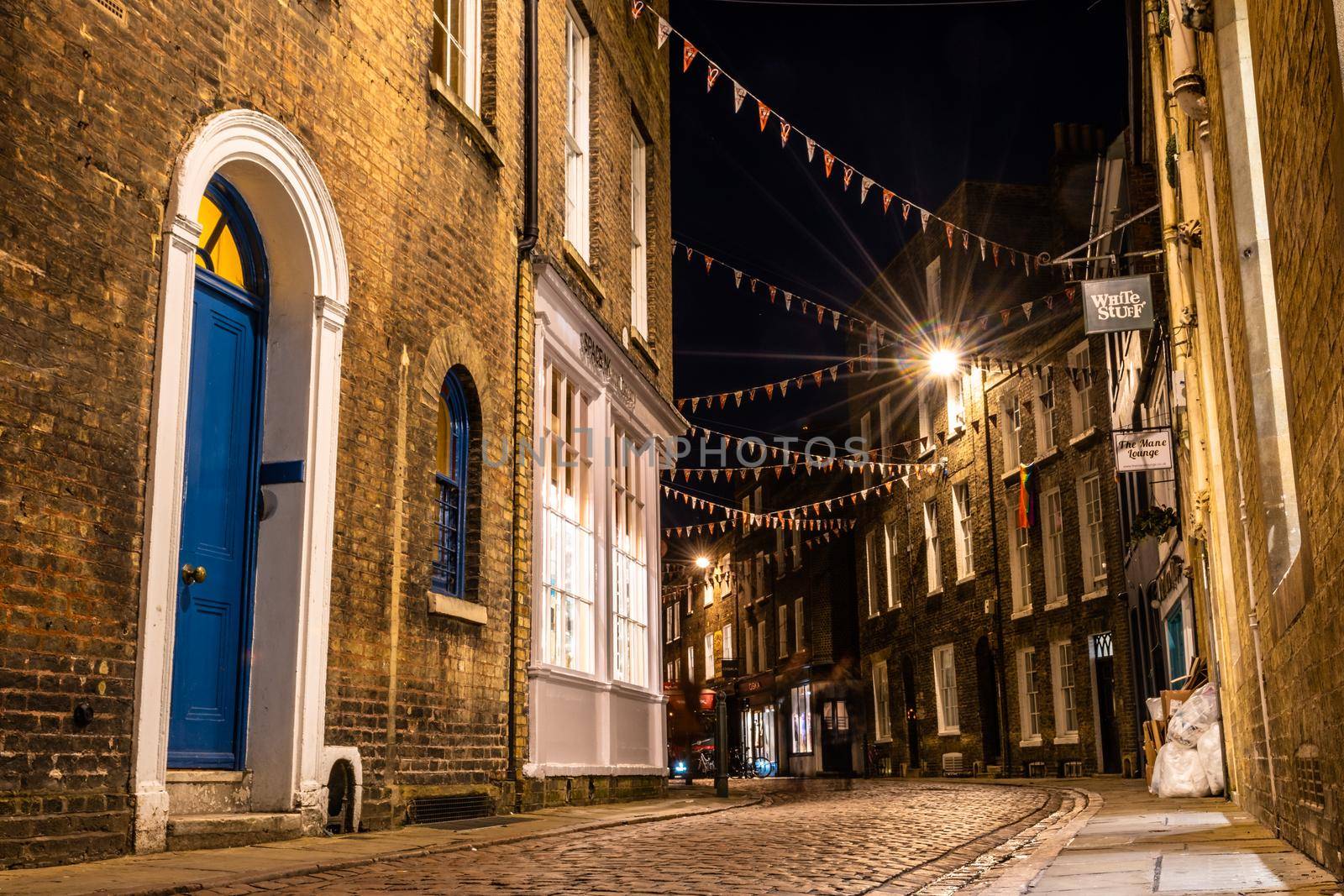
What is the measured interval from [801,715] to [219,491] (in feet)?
110

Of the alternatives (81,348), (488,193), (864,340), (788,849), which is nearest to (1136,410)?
(488,193)

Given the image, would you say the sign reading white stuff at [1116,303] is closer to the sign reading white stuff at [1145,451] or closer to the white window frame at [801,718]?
the sign reading white stuff at [1145,451]

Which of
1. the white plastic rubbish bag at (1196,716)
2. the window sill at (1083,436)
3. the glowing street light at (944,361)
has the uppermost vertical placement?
the glowing street light at (944,361)

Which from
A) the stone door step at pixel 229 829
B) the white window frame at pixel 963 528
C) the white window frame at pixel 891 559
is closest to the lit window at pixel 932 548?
the white window frame at pixel 963 528

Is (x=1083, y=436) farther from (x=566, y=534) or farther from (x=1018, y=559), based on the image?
(x=566, y=534)

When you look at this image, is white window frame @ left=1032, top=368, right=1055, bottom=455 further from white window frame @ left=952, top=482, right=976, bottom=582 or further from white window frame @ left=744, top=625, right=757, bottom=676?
white window frame @ left=744, top=625, right=757, bottom=676

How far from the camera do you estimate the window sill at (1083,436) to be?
74.0ft

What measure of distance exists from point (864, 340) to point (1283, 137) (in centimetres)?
3357

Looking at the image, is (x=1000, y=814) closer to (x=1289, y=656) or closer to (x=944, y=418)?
(x=1289, y=656)

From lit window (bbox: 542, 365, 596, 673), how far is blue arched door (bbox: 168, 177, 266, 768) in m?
4.10

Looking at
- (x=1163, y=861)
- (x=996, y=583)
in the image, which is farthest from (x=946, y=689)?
(x=1163, y=861)

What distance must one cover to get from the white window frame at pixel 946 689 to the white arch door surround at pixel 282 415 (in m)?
23.0

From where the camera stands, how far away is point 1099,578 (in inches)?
888

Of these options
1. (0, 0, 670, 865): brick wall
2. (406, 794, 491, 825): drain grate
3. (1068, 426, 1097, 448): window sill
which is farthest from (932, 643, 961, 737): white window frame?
(406, 794, 491, 825): drain grate
